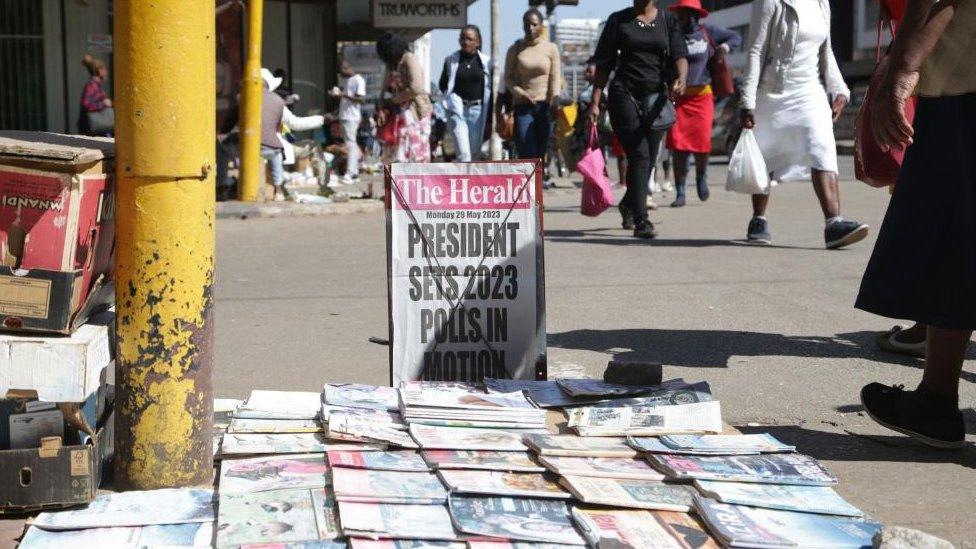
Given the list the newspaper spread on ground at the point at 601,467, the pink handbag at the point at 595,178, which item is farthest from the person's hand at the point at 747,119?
the newspaper spread on ground at the point at 601,467

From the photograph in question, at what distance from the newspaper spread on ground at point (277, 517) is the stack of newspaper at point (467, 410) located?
2.29 ft

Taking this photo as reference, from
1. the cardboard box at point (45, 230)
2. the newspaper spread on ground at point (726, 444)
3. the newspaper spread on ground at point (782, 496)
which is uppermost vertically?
the cardboard box at point (45, 230)

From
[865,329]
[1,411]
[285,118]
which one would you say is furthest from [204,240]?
[285,118]

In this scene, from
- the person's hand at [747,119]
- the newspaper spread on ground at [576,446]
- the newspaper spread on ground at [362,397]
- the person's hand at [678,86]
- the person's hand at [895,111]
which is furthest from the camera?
the person's hand at [678,86]

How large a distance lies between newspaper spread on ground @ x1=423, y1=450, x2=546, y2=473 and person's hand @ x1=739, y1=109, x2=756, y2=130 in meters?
5.81

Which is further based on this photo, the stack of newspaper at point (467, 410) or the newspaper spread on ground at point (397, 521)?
the stack of newspaper at point (467, 410)

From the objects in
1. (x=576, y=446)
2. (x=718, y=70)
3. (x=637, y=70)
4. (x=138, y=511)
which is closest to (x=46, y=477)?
(x=138, y=511)

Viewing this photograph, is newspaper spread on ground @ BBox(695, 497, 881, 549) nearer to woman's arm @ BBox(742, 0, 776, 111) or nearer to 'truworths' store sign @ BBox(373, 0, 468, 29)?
woman's arm @ BBox(742, 0, 776, 111)

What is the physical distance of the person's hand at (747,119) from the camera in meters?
8.98

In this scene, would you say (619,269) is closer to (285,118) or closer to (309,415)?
(309,415)

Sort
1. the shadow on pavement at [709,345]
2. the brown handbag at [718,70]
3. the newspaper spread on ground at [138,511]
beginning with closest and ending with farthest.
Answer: the newspaper spread on ground at [138,511], the shadow on pavement at [709,345], the brown handbag at [718,70]

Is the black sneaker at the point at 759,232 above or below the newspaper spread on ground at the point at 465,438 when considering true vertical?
above

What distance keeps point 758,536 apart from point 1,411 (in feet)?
6.48

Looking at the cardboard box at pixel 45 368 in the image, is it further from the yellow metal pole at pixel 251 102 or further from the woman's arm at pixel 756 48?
the yellow metal pole at pixel 251 102
